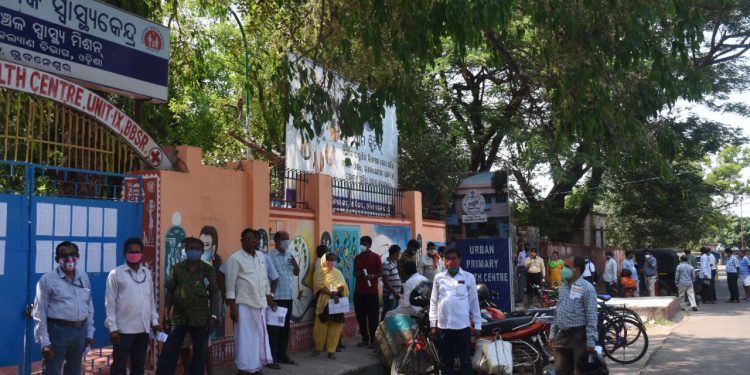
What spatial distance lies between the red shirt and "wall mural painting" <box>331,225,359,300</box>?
1.07m

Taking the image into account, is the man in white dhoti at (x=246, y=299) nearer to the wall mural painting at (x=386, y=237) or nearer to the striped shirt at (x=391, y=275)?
the striped shirt at (x=391, y=275)

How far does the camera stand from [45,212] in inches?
279

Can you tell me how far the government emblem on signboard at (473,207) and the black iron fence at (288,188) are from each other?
11.5 ft

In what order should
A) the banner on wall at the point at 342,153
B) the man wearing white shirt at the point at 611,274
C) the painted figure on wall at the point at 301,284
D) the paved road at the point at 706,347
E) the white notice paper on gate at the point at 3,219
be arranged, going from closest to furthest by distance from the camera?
the white notice paper on gate at the point at 3,219 < the paved road at the point at 706,347 < the painted figure on wall at the point at 301,284 < the banner on wall at the point at 342,153 < the man wearing white shirt at the point at 611,274

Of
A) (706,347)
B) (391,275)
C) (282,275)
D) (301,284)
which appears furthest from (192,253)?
(706,347)

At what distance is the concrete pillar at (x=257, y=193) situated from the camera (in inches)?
390

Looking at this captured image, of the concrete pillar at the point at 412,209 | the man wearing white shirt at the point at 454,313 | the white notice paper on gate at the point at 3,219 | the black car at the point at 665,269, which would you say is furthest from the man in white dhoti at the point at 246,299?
the black car at the point at 665,269

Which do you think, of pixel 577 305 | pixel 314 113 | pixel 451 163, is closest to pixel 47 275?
pixel 314 113

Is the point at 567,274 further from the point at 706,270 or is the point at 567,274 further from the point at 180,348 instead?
the point at 706,270

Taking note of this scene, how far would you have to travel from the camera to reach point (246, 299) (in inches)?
326

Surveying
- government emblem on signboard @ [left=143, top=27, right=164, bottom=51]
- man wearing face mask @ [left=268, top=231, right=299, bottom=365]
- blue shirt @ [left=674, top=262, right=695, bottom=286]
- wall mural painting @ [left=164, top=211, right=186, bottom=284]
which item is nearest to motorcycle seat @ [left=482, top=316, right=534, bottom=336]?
man wearing face mask @ [left=268, top=231, right=299, bottom=365]

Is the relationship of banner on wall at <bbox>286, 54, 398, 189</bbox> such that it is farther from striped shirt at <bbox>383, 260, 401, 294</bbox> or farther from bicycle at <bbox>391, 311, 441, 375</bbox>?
bicycle at <bbox>391, 311, 441, 375</bbox>

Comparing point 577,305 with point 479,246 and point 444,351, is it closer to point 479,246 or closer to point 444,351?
point 444,351

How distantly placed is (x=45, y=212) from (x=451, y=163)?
1353 cm
